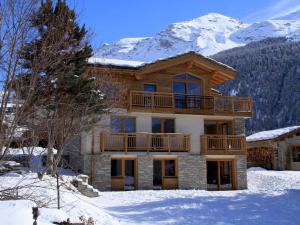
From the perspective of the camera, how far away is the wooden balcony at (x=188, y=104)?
2411 centimetres

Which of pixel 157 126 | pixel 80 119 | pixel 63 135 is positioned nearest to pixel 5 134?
pixel 63 135

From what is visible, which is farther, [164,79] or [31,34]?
[164,79]

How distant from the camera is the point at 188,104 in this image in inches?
1016

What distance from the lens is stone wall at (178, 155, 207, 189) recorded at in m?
24.3

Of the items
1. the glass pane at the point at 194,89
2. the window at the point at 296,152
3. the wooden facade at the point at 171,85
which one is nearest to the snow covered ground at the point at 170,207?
the wooden facade at the point at 171,85

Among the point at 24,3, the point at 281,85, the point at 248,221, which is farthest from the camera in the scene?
the point at 281,85

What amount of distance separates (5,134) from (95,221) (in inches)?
184

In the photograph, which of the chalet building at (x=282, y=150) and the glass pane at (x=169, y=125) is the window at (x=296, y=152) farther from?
the glass pane at (x=169, y=125)

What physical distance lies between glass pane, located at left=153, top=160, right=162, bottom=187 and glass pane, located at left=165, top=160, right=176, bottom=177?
376 mm

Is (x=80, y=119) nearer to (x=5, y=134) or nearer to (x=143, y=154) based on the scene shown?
(x=143, y=154)

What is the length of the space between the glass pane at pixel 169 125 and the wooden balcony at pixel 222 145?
163 cm

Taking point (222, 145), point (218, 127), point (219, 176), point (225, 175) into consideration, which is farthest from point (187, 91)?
point (225, 175)

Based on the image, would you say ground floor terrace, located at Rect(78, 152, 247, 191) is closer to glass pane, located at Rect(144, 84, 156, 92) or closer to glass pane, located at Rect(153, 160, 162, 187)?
glass pane, located at Rect(153, 160, 162, 187)

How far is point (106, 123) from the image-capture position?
77.9 feet
